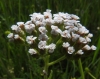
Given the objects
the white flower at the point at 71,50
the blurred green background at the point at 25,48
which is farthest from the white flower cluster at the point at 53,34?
the blurred green background at the point at 25,48

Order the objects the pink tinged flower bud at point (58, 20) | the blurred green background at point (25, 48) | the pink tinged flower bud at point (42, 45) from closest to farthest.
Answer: the pink tinged flower bud at point (42, 45)
the pink tinged flower bud at point (58, 20)
the blurred green background at point (25, 48)

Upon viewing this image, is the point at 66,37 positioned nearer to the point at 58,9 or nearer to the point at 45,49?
the point at 45,49

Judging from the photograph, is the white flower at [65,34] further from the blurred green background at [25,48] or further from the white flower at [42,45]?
the blurred green background at [25,48]

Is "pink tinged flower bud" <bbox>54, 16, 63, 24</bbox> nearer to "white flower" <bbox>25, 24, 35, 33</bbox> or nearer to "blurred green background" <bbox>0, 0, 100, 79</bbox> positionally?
"white flower" <bbox>25, 24, 35, 33</bbox>

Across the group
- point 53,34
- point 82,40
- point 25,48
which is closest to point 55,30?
point 53,34

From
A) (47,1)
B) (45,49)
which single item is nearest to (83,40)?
(45,49)

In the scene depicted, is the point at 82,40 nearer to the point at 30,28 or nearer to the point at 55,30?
the point at 55,30
